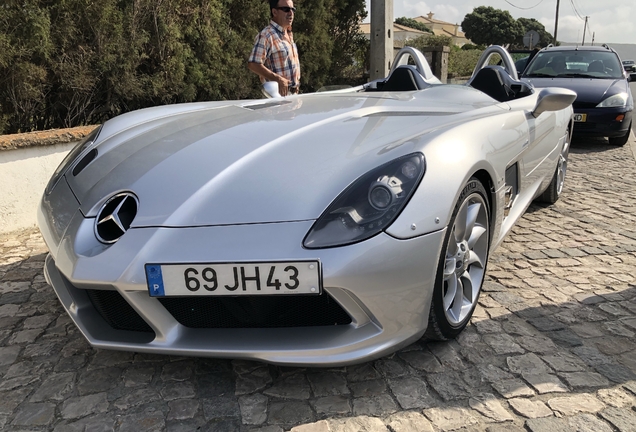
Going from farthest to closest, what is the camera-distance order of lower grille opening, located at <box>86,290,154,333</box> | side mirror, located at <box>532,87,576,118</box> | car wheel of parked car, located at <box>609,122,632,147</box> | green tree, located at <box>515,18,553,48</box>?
green tree, located at <box>515,18,553,48</box>, car wheel of parked car, located at <box>609,122,632,147</box>, side mirror, located at <box>532,87,576,118</box>, lower grille opening, located at <box>86,290,154,333</box>

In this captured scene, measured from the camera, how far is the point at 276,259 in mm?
1628

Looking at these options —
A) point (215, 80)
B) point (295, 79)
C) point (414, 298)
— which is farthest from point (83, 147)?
point (215, 80)

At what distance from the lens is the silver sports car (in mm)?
1664

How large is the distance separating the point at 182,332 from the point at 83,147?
1.40 m

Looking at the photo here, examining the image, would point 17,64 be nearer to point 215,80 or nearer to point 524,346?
point 215,80

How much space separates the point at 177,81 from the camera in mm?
5578

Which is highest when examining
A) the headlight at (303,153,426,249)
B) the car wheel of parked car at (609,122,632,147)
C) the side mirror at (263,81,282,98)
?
the side mirror at (263,81,282,98)

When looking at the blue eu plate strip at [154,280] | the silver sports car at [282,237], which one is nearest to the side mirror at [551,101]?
the silver sports car at [282,237]

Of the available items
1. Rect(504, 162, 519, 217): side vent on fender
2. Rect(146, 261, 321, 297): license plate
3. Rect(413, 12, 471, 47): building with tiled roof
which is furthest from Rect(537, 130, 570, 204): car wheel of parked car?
Rect(413, 12, 471, 47): building with tiled roof

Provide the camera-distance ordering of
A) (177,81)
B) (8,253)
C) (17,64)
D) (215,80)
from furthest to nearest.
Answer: (215,80) < (177,81) < (17,64) < (8,253)

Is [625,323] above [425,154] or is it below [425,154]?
below

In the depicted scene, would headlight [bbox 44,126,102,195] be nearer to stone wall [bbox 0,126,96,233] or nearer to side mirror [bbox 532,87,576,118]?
stone wall [bbox 0,126,96,233]

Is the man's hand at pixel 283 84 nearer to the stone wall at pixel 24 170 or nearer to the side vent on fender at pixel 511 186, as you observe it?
the stone wall at pixel 24 170

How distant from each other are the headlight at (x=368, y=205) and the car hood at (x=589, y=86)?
6.03m
